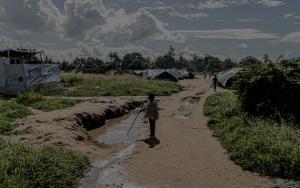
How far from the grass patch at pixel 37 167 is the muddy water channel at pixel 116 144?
38 centimetres

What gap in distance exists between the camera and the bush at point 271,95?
19188 millimetres

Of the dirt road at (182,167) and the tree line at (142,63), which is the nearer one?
the dirt road at (182,167)

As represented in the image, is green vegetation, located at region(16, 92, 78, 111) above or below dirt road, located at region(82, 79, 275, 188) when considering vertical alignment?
above

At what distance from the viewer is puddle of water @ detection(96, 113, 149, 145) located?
17.1 meters

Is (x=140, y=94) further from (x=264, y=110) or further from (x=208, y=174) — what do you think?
(x=208, y=174)

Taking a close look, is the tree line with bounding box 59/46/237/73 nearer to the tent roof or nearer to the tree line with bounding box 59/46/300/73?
the tree line with bounding box 59/46/300/73

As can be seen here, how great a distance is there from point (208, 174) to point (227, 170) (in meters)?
0.65

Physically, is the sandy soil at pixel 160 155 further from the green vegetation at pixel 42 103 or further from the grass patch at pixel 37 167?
the green vegetation at pixel 42 103

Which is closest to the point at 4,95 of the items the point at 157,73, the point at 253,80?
the point at 253,80

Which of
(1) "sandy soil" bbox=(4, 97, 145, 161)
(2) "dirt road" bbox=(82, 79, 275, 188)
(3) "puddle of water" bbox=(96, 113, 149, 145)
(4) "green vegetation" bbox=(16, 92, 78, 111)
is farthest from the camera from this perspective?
(4) "green vegetation" bbox=(16, 92, 78, 111)

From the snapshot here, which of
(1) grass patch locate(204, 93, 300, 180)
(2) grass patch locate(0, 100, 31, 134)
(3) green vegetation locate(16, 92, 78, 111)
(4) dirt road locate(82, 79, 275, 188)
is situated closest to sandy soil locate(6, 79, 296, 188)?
(4) dirt road locate(82, 79, 275, 188)

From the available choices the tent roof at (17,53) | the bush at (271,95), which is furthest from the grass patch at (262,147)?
the tent roof at (17,53)

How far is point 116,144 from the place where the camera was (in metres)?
15.7

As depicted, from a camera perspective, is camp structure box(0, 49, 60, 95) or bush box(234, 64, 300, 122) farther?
camp structure box(0, 49, 60, 95)
